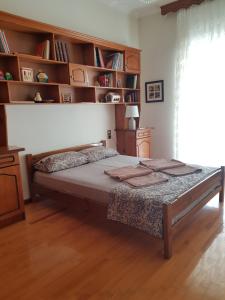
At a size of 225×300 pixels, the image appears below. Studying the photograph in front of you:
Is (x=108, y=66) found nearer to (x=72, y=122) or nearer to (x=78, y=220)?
(x=72, y=122)

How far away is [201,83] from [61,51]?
229cm

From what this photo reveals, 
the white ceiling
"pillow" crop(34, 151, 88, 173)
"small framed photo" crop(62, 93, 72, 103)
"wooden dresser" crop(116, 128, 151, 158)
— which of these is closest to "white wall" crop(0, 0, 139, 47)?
the white ceiling

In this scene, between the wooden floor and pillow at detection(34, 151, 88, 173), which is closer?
the wooden floor

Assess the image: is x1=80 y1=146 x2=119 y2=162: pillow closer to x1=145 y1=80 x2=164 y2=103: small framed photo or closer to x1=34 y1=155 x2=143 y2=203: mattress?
x1=34 y1=155 x2=143 y2=203: mattress

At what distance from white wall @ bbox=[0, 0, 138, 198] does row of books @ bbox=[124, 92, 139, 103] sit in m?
0.34

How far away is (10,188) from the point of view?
8.91 feet

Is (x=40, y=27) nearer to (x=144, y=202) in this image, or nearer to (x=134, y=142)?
(x=134, y=142)

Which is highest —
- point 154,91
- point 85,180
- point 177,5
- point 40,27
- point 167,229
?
point 177,5

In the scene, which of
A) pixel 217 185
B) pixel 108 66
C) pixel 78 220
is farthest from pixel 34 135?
pixel 217 185

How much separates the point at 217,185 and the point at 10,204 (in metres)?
2.45

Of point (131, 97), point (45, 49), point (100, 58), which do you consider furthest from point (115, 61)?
point (45, 49)

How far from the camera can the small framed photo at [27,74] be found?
296cm

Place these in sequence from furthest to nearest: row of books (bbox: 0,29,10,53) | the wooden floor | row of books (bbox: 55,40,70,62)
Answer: row of books (bbox: 55,40,70,62), row of books (bbox: 0,29,10,53), the wooden floor

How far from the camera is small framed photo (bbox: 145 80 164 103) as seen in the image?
15.1ft
